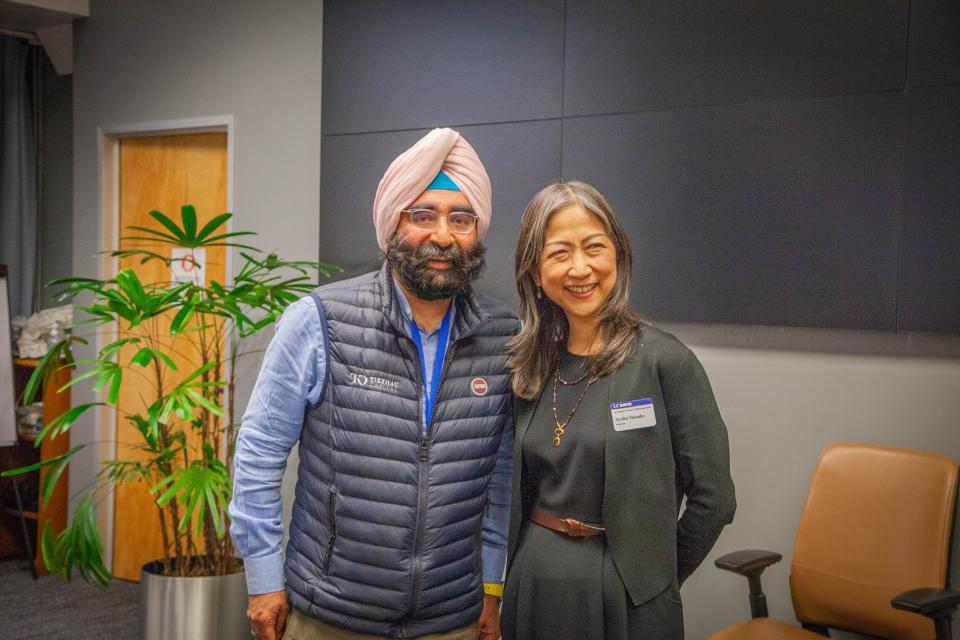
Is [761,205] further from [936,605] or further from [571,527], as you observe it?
[571,527]

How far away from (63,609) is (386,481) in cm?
306

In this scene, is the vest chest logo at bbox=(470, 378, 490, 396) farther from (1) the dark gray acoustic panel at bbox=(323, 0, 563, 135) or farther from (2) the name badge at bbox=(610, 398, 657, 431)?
(1) the dark gray acoustic panel at bbox=(323, 0, 563, 135)

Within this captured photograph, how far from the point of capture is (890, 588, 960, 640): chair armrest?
82.5 inches

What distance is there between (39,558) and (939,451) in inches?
167

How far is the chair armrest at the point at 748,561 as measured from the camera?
2.51m

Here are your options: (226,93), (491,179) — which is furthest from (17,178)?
(491,179)

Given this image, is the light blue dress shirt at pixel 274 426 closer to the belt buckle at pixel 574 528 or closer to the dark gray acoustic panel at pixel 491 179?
the belt buckle at pixel 574 528

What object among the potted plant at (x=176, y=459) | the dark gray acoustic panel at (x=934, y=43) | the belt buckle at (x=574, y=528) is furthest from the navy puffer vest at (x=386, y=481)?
the dark gray acoustic panel at (x=934, y=43)

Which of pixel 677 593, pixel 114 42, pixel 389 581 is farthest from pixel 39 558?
pixel 677 593

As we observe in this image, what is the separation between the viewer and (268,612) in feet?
6.26

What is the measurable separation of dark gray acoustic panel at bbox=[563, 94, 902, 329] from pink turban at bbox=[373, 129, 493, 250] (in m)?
1.15

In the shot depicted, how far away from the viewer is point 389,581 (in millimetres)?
1820

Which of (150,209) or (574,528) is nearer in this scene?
(574,528)

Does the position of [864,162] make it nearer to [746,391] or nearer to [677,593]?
[746,391]
